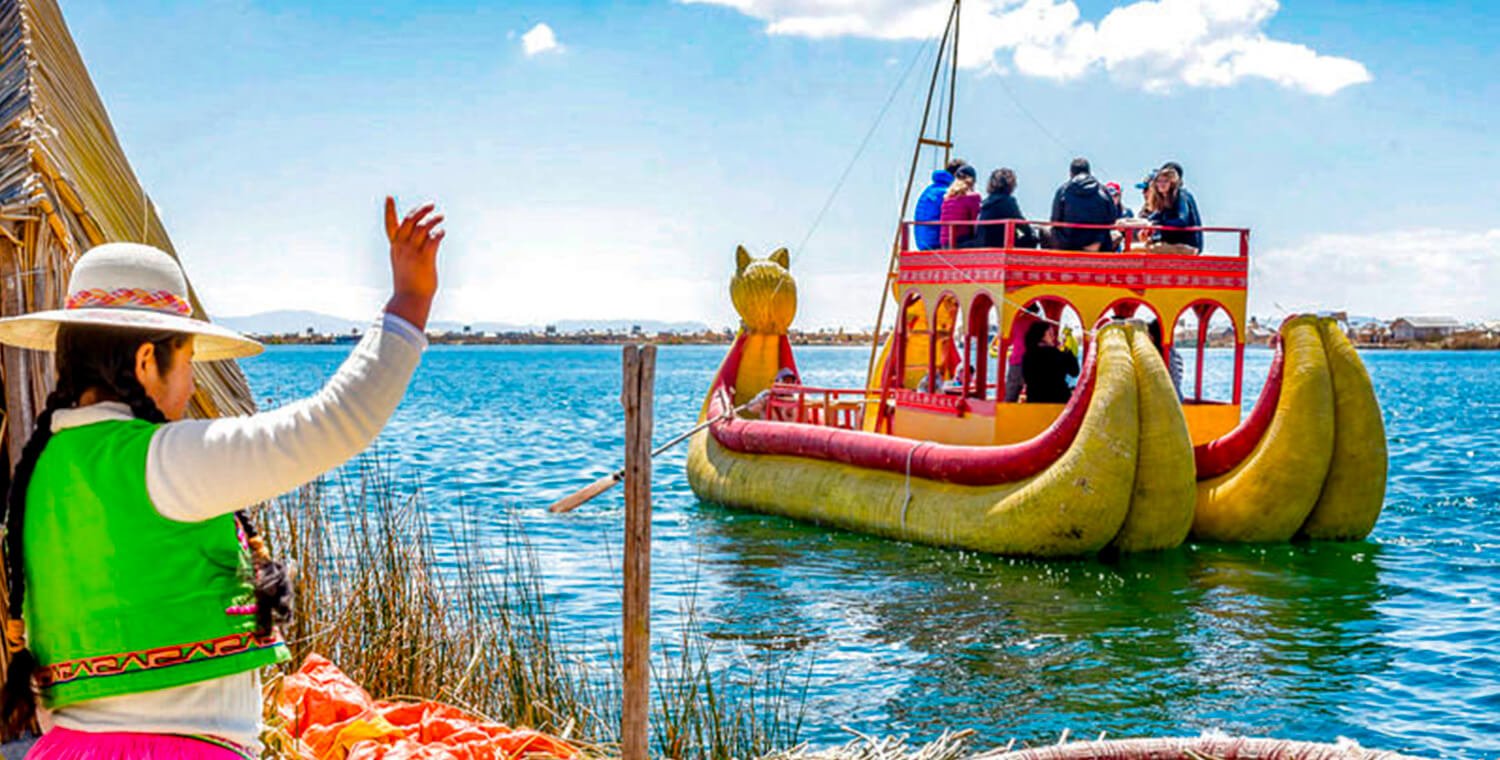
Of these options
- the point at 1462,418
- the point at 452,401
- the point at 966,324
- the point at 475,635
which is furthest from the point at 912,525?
the point at 452,401

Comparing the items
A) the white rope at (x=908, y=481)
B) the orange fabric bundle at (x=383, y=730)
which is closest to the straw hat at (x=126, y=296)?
the orange fabric bundle at (x=383, y=730)

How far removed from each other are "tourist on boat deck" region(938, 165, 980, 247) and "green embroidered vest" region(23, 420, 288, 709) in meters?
11.8

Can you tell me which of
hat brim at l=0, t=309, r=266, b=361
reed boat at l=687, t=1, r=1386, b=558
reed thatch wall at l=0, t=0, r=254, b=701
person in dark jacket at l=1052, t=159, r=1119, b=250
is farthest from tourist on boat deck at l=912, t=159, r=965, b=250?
hat brim at l=0, t=309, r=266, b=361

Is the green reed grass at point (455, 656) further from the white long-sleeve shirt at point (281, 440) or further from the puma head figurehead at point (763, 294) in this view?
the puma head figurehead at point (763, 294)

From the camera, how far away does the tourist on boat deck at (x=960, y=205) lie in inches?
548

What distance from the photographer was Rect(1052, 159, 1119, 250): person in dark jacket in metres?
13.1

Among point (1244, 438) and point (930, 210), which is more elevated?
point (930, 210)

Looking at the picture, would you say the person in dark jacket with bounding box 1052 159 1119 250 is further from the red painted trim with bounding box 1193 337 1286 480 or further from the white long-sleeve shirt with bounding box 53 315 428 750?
the white long-sleeve shirt with bounding box 53 315 428 750

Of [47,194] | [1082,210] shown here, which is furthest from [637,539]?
[1082,210]

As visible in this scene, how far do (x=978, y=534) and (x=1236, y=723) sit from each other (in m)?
4.44

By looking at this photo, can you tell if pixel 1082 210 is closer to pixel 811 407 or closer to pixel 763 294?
pixel 811 407

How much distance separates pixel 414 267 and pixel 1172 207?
12.2 metres

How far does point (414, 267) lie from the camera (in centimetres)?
234

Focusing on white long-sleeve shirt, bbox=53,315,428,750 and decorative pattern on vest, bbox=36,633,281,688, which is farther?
decorative pattern on vest, bbox=36,633,281,688
